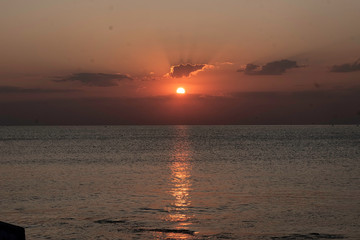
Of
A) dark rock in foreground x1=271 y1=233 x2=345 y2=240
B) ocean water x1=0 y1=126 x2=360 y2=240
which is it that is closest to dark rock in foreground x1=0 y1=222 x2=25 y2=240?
ocean water x1=0 y1=126 x2=360 y2=240

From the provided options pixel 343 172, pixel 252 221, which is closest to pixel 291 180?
pixel 343 172

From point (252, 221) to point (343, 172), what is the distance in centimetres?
3396

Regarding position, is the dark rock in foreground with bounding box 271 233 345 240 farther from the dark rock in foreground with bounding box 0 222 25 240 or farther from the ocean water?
the dark rock in foreground with bounding box 0 222 25 240

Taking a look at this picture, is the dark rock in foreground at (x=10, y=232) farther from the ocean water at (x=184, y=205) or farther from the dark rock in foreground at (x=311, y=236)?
the dark rock in foreground at (x=311, y=236)

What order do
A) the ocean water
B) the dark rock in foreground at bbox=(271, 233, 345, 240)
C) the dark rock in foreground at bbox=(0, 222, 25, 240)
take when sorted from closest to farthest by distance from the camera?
the dark rock in foreground at bbox=(0, 222, 25, 240) → the dark rock in foreground at bbox=(271, 233, 345, 240) → the ocean water

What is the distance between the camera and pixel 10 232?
13.0 meters

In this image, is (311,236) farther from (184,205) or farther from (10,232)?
(10,232)

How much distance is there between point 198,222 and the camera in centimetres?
2734

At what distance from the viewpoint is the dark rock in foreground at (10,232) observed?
12.8 meters

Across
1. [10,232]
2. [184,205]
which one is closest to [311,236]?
[184,205]

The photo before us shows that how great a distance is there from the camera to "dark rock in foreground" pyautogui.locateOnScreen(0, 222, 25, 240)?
1284 cm

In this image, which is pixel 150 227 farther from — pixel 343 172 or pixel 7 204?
pixel 343 172

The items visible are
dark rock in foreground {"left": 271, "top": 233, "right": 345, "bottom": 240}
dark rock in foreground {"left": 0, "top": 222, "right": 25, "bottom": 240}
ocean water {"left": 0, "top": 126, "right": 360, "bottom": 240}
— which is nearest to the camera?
dark rock in foreground {"left": 0, "top": 222, "right": 25, "bottom": 240}

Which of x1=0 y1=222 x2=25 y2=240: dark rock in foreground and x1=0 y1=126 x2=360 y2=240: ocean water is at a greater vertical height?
x1=0 y1=222 x2=25 y2=240: dark rock in foreground
